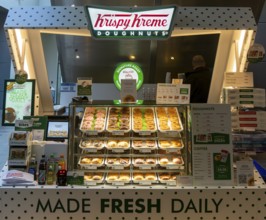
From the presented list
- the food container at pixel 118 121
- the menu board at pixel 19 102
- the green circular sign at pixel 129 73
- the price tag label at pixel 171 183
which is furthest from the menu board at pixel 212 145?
the green circular sign at pixel 129 73

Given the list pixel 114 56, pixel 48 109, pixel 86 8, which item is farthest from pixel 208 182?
pixel 114 56

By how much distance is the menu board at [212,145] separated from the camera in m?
2.66

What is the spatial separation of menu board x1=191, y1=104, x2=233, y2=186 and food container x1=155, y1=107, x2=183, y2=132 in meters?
0.30

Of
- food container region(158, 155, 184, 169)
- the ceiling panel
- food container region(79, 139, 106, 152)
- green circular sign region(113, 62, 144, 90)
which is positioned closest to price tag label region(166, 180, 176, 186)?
food container region(158, 155, 184, 169)

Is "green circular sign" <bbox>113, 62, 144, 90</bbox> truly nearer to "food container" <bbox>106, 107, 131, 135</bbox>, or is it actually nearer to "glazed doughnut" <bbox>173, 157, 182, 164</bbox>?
"food container" <bbox>106, 107, 131, 135</bbox>

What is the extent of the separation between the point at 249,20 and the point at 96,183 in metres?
1.90

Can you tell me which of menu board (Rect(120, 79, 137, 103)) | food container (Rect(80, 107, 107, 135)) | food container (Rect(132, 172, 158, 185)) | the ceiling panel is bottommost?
food container (Rect(132, 172, 158, 185))

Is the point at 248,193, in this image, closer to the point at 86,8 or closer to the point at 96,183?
the point at 96,183

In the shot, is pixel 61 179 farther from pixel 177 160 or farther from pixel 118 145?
pixel 177 160

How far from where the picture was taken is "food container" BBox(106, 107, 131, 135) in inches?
118

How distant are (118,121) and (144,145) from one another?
347 millimetres

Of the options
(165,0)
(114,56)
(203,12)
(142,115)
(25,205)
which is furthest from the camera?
(114,56)

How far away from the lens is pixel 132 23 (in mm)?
2982

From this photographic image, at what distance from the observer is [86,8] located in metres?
2.92
